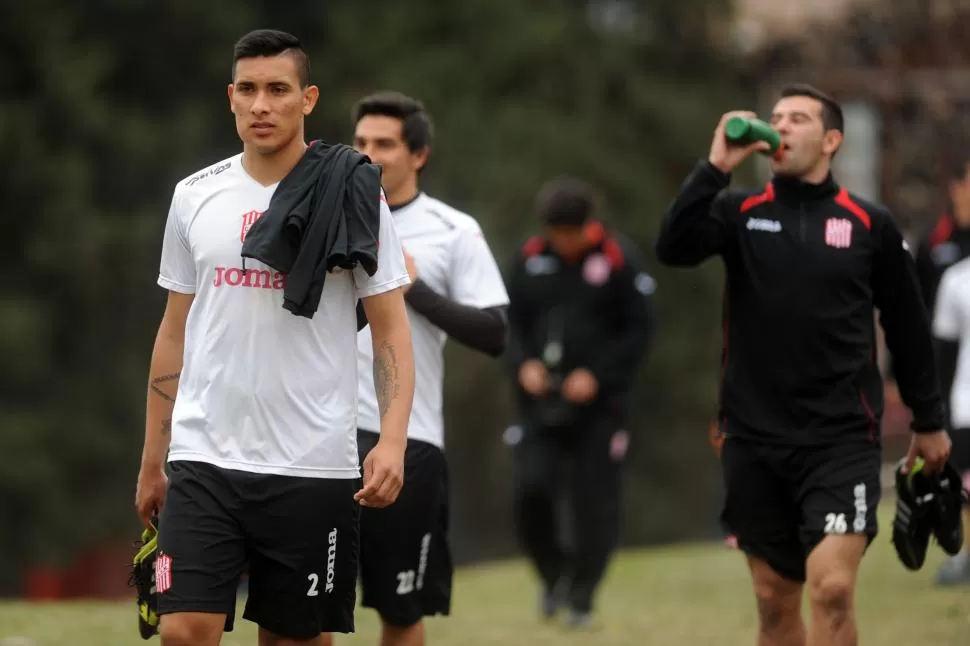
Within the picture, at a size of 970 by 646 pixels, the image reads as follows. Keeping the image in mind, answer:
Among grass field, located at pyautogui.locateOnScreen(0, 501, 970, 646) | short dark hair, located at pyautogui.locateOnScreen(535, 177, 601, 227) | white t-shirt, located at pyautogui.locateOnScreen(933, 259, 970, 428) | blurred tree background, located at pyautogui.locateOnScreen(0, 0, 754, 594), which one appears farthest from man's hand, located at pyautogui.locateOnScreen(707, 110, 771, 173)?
blurred tree background, located at pyautogui.locateOnScreen(0, 0, 754, 594)

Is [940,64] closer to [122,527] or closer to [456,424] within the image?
[456,424]

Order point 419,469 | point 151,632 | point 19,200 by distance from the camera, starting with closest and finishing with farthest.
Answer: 1. point 151,632
2. point 419,469
3. point 19,200

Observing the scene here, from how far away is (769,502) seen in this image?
750cm

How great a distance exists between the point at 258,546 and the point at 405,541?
1.48 m

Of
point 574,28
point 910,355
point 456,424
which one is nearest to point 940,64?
point 574,28

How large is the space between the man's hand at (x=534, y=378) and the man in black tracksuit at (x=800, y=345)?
11.9ft

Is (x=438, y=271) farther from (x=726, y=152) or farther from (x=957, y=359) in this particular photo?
(x=957, y=359)

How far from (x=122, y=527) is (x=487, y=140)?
30.0ft

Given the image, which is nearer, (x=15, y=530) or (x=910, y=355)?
(x=910, y=355)

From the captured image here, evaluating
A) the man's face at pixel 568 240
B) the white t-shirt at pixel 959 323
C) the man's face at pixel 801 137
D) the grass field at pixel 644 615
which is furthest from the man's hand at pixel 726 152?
the white t-shirt at pixel 959 323

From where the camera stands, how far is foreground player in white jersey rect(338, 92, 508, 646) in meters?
7.26

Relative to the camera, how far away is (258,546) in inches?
231

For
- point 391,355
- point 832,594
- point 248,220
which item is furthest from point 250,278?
point 832,594

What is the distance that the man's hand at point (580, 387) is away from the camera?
36.7ft
